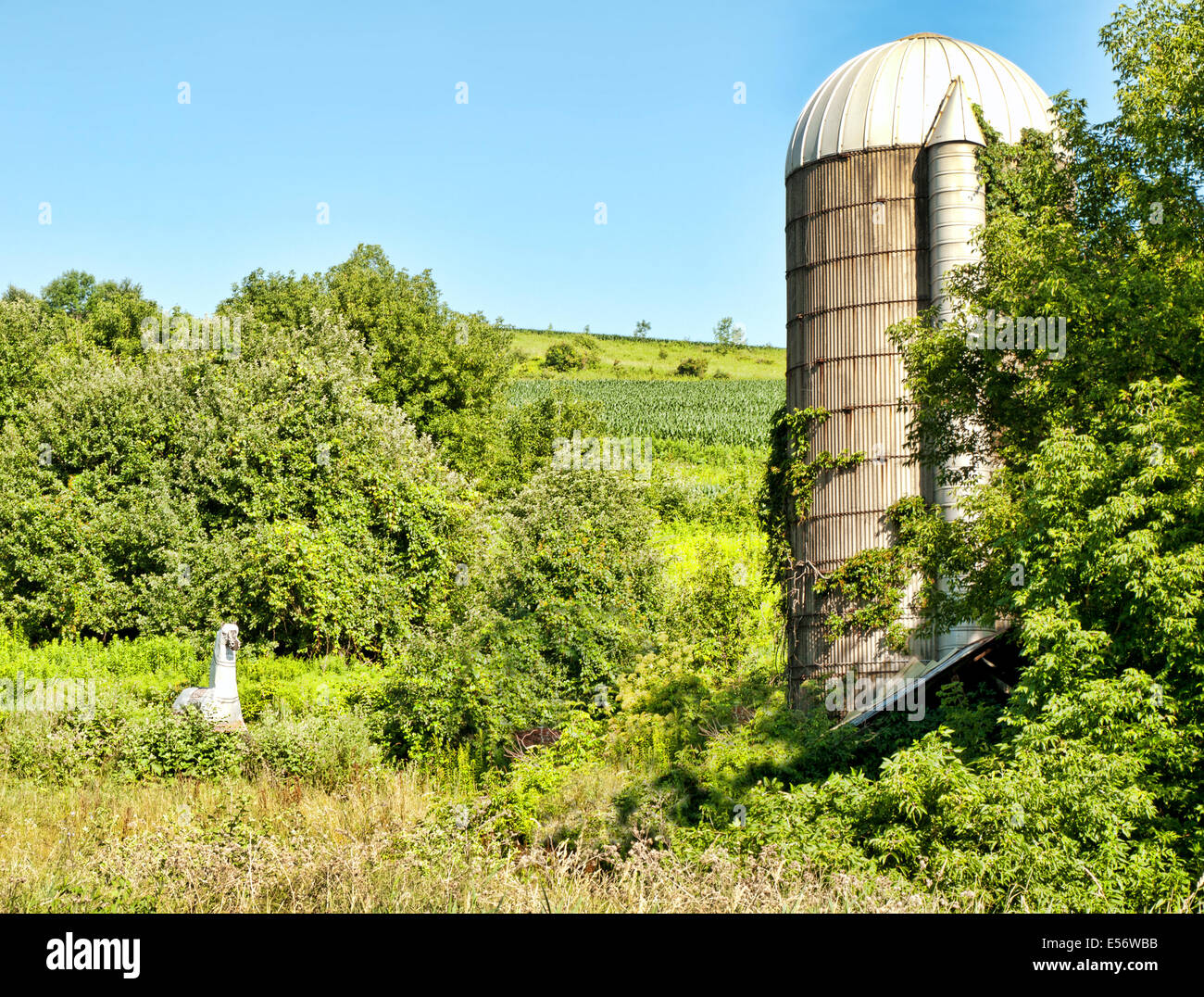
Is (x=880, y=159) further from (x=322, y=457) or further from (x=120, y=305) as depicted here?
(x=120, y=305)

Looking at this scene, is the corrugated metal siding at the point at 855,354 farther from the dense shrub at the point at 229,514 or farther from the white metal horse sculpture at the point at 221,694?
the white metal horse sculpture at the point at 221,694

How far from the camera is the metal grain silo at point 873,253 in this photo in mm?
24375

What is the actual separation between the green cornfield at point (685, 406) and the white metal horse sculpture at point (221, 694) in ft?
146

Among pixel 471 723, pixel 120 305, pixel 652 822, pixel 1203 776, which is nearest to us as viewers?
pixel 1203 776

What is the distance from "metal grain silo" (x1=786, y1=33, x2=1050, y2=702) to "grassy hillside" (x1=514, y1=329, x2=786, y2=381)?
77479mm

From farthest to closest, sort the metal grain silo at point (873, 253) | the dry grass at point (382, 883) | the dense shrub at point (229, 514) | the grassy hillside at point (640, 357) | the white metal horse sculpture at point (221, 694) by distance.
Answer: the grassy hillside at point (640, 357), the dense shrub at point (229, 514), the metal grain silo at point (873, 253), the white metal horse sculpture at point (221, 694), the dry grass at point (382, 883)

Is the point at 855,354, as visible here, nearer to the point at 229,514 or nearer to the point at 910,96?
the point at 910,96

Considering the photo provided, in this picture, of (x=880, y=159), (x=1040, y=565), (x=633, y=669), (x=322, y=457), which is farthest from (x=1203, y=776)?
(x=322, y=457)

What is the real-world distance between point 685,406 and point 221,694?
67.9 meters

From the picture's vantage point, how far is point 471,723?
73.8ft

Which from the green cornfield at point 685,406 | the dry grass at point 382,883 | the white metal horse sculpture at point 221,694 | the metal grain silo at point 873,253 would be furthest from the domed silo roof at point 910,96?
the green cornfield at point 685,406

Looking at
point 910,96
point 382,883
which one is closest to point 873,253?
point 910,96

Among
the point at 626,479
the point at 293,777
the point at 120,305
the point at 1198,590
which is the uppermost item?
the point at 120,305
